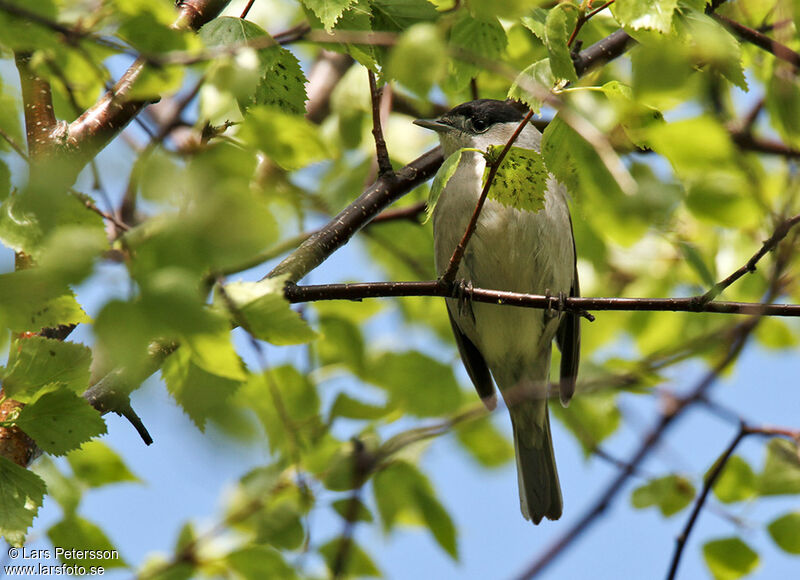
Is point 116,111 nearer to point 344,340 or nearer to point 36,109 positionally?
point 36,109

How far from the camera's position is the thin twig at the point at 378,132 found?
3035 mm

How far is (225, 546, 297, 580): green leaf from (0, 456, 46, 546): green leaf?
1.35 metres

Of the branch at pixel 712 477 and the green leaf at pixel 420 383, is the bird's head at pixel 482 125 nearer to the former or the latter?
the green leaf at pixel 420 383

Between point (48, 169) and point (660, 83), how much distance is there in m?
0.99

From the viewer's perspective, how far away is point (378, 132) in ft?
10.8

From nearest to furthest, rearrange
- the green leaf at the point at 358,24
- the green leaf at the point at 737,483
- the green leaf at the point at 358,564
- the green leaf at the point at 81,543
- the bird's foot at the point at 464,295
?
the green leaf at the point at 358,24, the bird's foot at the point at 464,295, the green leaf at the point at 81,543, the green leaf at the point at 737,483, the green leaf at the point at 358,564

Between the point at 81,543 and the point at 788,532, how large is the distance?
9.15 feet

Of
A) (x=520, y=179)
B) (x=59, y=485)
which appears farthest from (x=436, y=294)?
(x=59, y=485)

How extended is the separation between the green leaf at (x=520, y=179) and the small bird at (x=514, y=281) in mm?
2009

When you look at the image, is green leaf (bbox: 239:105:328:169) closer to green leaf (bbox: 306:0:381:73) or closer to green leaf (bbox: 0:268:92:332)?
green leaf (bbox: 306:0:381:73)

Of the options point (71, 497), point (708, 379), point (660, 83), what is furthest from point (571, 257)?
point (660, 83)

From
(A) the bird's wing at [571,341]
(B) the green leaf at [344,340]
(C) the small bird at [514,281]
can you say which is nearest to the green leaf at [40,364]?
(B) the green leaf at [344,340]

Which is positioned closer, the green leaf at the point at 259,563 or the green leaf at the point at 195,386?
the green leaf at the point at 195,386

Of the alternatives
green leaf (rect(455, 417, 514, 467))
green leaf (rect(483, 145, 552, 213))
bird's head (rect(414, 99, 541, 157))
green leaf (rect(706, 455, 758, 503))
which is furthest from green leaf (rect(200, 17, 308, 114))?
green leaf (rect(455, 417, 514, 467))
